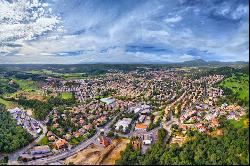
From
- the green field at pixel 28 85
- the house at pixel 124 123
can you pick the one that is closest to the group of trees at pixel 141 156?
the house at pixel 124 123

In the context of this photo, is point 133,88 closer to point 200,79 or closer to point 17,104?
point 200,79

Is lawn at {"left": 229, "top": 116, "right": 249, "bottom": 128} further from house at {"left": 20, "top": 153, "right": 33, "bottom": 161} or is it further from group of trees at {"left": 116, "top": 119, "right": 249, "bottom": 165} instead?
house at {"left": 20, "top": 153, "right": 33, "bottom": 161}

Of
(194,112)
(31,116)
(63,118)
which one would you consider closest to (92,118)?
(63,118)

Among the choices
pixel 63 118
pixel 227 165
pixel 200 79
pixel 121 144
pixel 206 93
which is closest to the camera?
pixel 227 165

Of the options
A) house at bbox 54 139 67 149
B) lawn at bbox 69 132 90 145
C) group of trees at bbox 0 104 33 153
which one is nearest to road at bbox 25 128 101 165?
lawn at bbox 69 132 90 145

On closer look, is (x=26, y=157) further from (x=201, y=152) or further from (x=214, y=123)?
(x=214, y=123)

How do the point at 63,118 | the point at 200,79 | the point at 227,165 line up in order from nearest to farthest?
the point at 227,165
the point at 63,118
the point at 200,79

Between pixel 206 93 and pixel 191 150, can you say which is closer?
pixel 191 150
